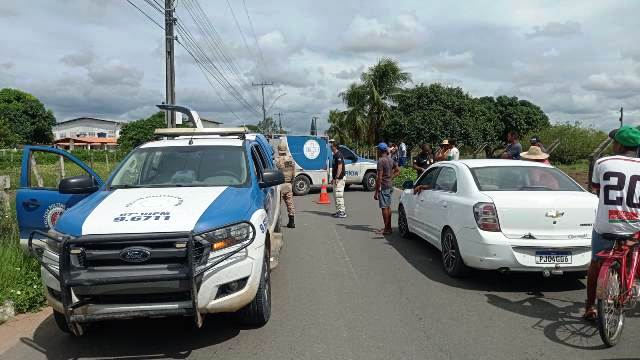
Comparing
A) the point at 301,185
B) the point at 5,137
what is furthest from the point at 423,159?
the point at 5,137

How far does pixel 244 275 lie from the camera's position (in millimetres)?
4523

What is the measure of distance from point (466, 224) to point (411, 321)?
1.72 m

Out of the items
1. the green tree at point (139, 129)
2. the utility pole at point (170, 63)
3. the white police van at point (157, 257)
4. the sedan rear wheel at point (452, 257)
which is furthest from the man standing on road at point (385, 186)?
the green tree at point (139, 129)

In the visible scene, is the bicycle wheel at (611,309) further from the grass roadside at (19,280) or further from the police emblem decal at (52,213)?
the police emblem decal at (52,213)

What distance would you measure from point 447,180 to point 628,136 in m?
3.04

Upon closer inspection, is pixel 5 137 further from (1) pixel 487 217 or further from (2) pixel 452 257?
(1) pixel 487 217

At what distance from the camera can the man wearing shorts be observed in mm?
4727

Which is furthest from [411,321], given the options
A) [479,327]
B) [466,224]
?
[466,224]

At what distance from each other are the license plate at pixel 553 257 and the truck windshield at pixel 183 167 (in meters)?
3.39

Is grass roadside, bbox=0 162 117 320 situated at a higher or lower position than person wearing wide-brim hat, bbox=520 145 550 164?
lower

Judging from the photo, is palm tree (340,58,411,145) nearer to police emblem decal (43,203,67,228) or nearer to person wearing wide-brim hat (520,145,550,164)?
person wearing wide-brim hat (520,145,550,164)

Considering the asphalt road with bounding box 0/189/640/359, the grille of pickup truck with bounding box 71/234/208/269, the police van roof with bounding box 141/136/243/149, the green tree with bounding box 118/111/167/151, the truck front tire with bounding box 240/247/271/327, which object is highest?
the green tree with bounding box 118/111/167/151

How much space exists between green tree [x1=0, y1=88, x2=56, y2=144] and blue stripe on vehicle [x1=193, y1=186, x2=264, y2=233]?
81.6 metres

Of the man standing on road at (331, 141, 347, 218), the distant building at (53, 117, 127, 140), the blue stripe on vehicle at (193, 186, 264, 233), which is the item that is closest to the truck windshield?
the blue stripe on vehicle at (193, 186, 264, 233)
